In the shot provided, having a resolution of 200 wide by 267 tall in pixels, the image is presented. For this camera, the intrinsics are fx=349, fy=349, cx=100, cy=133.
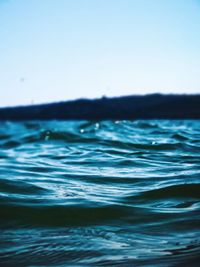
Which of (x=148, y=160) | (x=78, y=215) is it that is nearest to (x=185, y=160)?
(x=148, y=160)

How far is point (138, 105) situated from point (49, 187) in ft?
207

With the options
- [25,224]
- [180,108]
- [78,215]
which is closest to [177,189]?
[78,215]

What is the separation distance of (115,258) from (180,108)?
62.6 m

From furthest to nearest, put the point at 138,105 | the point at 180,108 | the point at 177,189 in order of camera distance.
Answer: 1. the point at 138,105
2. the point at 180,108
3. the point at 177,189

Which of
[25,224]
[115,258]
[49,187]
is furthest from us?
[49,187]

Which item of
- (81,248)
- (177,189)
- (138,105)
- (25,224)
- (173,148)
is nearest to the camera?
(81,248)

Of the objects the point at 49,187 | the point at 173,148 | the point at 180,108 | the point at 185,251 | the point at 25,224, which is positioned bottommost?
the point at 185,251

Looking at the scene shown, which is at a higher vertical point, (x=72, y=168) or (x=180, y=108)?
(x=180, y=108)

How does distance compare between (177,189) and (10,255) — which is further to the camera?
(177,189)

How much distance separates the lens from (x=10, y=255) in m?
2.86

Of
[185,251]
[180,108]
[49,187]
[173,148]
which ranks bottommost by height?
[185,251]

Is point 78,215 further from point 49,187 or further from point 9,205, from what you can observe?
point 49,187

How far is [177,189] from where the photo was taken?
202 inches

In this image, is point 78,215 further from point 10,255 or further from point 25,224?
point 10,255
